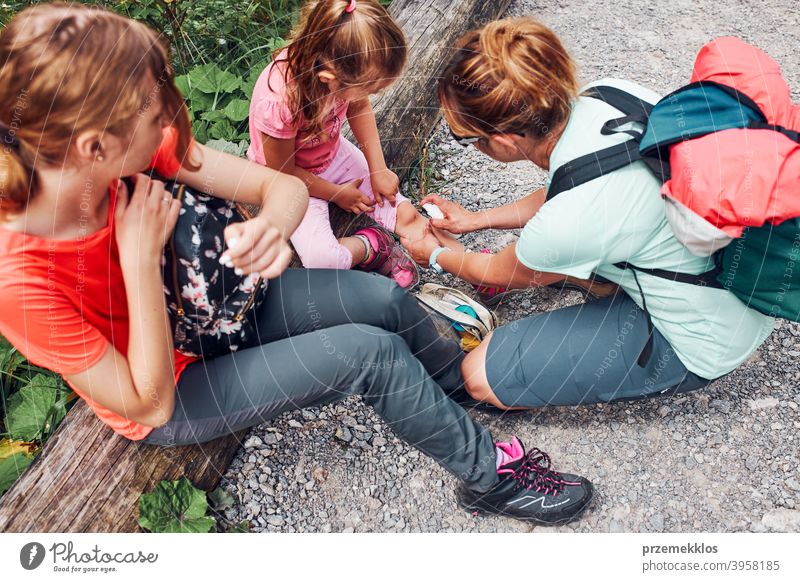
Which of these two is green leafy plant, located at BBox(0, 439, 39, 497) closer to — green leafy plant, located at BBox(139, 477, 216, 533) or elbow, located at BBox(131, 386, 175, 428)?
green leafy plant, located at BBox(139, 477, 216, 533)

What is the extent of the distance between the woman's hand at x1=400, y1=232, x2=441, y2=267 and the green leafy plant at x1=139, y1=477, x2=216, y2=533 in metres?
1.05

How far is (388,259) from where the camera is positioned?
2.48 m

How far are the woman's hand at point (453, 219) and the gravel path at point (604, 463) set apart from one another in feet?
1.21

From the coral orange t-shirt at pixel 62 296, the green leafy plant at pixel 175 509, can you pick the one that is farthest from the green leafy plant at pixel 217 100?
the green leafy plant at pixel 175 509

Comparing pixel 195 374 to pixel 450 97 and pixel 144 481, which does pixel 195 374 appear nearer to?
pixel 144 481

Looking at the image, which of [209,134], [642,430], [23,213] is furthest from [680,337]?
[209,134]

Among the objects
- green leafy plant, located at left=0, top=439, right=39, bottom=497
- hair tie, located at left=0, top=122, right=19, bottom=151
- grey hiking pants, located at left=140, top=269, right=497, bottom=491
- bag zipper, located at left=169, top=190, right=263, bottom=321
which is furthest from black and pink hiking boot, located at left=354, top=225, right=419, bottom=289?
hair tie, located at left=0, top=122, right=19, bottom=151

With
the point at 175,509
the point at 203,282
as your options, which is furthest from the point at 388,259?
the point at 175,509

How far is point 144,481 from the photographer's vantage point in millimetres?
1757

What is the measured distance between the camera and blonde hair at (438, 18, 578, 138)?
166 cm

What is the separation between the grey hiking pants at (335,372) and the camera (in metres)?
1.68
